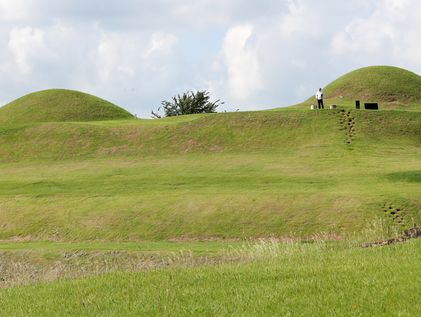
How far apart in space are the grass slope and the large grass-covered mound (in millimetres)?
18114

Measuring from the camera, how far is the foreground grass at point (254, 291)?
14.6m

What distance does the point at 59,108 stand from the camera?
100500mm

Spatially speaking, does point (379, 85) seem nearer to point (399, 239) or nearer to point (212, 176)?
point (212, 176)

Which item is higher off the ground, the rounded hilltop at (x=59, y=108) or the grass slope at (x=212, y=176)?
the rounded hilltop at (x=59, y=108)

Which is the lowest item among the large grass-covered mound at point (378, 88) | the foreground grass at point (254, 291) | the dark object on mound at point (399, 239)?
the dark object on mound at point (399, 239)

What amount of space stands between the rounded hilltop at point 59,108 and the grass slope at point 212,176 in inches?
650

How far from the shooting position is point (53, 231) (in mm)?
42062

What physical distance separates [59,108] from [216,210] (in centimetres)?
6245

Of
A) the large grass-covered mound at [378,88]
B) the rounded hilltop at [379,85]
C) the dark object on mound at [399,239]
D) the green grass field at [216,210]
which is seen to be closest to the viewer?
the green grass field at [216,210]

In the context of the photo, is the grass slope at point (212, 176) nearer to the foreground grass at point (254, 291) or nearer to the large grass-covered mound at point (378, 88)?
the large grass-covered mound at point (378, 88)

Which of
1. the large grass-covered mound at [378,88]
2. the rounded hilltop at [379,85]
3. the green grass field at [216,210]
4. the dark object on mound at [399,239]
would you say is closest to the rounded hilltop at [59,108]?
the green grass field at [216,210]

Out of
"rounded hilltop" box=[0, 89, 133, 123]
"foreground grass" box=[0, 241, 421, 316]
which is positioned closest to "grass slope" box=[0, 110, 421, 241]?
"rounded hilltop" box=[0, 89, 133, 123]

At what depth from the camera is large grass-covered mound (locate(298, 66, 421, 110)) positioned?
93750 millimetres

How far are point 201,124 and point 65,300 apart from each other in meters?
58.7
